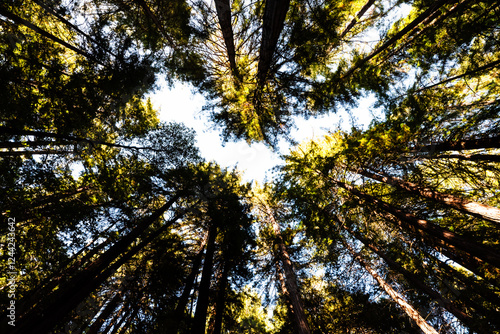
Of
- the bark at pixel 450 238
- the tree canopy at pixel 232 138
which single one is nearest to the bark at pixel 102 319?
the tree canopy at pixel 232 138

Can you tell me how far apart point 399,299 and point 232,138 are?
1027 cm

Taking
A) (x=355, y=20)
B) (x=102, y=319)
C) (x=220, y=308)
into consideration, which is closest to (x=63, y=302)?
(x=102, y=319)

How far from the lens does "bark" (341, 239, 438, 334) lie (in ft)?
19.7

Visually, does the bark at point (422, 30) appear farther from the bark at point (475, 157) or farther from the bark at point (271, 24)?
the bark at point (271, 24)

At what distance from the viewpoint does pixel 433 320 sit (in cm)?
740

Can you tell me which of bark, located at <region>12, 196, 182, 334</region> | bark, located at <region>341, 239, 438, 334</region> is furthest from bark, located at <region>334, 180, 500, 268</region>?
bark, located at <region>12, 196, 182, 334</region>

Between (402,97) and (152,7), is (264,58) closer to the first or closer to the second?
(152,7)

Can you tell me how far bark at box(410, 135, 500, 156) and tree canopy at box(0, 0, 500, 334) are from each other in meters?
0.04

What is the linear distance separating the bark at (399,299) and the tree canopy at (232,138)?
74mm

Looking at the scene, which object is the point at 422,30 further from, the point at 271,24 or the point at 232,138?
the point at 232,138

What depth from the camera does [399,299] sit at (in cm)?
698

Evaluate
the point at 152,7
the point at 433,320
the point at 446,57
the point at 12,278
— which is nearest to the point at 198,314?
the point at 12,278

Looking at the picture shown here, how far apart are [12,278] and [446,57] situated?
52.6ft

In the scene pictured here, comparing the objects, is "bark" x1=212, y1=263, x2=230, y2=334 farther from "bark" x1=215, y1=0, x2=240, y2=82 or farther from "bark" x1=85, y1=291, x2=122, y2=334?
"bark" x1=215, y1=0, x2=240, y2=82
